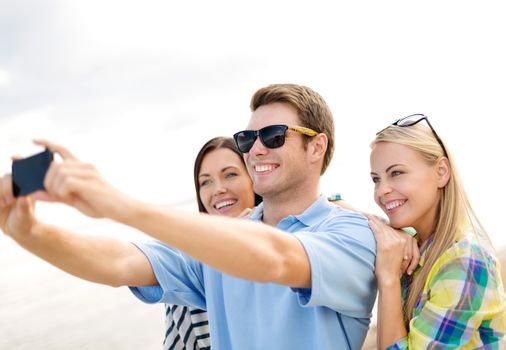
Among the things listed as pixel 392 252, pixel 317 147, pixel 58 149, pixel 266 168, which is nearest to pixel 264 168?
pixel 266 168

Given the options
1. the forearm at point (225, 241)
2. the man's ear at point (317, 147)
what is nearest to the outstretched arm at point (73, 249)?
the forearm at point (225, 241)

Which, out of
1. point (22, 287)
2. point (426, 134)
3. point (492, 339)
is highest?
point (426, 134)

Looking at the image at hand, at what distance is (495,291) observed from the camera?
8.00ft

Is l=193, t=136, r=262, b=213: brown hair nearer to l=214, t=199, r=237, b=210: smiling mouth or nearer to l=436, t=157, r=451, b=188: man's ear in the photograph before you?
l=214, t=199, r=237, b=210: smiling mouth

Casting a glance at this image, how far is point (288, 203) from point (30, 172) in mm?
1517

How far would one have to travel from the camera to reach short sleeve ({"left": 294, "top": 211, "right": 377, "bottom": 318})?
220cm

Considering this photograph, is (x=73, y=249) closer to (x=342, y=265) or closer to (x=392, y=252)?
(x=342, y=265)

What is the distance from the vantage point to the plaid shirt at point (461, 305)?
237cm

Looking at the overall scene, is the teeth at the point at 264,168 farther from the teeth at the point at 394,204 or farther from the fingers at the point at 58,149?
the fingers at the point at 58,149

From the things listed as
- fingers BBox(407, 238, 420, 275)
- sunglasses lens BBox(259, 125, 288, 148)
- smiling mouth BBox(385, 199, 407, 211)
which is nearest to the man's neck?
sunglasses lens BBox(259, 125, 288, 148)

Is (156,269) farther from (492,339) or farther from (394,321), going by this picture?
(492,339)

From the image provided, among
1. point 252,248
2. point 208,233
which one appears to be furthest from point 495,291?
point 208,233

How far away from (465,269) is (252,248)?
108 cm

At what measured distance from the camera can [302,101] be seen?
301cm
